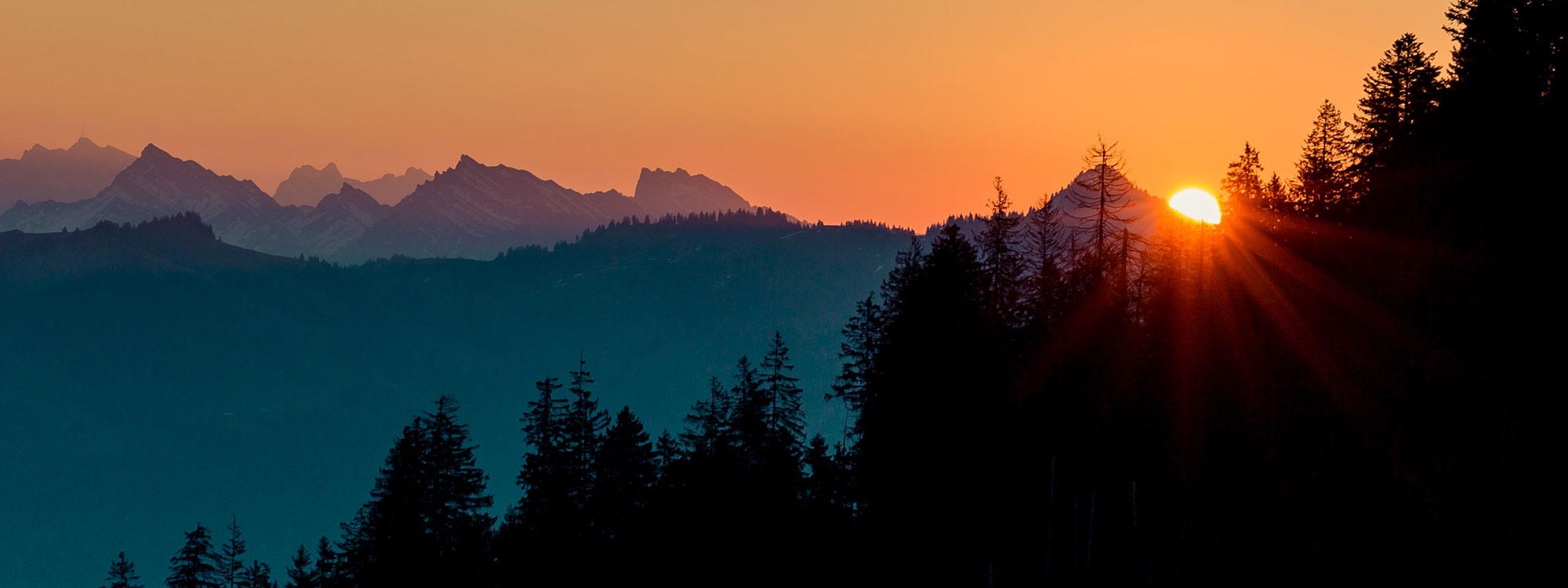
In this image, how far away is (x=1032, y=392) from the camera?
124 ft

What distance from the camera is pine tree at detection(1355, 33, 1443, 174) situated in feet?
156

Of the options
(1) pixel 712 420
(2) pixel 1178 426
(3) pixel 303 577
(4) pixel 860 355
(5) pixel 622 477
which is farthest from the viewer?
(1) pixel 712 420

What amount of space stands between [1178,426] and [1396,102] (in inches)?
1123

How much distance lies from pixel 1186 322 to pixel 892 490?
11.4 meters

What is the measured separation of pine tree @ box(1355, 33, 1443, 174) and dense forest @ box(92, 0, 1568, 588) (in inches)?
13.6

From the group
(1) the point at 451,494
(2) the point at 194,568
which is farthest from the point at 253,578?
(1) the point at 451,494

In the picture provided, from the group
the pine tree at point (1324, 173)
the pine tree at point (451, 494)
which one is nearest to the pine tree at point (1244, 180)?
the pine tree at point (1324, 173)

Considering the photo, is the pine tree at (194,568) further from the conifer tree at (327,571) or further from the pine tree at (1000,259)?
the pine tree at (1000,259)

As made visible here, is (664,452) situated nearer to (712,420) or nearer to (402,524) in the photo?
(712,420)

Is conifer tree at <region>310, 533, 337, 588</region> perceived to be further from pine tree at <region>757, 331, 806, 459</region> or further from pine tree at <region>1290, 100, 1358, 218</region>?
pine tree at <region>1290, 100, 1358, 218</region>

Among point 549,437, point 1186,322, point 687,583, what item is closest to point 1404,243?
point 1186,322

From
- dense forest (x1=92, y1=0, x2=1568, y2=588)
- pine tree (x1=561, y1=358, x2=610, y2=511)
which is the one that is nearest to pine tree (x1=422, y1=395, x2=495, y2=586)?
dense forest (x1=92, y1=0, x2=1568, y2=588)

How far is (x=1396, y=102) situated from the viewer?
186 ft

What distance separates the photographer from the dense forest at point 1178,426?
101ft
